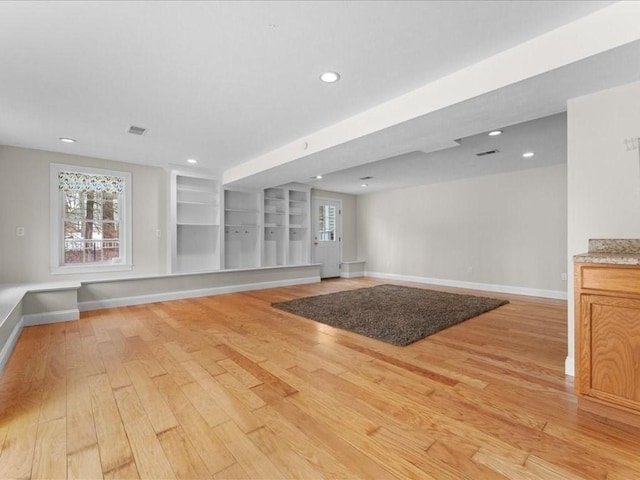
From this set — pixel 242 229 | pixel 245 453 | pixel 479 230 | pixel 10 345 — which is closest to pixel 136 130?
pixel 10 345

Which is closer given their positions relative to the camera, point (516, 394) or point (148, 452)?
point (148, 452)

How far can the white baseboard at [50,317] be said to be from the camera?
3488mm

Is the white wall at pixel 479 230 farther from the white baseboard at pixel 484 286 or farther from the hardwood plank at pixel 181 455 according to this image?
the hardwood plank at pixel 181 455

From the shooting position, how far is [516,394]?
194 centimetres

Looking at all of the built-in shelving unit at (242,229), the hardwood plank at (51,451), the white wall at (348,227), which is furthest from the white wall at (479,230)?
the hardwood plank at (51,451)

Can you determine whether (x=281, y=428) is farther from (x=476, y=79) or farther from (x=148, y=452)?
(x=476, y=79)

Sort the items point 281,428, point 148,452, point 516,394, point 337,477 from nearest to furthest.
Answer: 1. point 337,477
2. point 148,452
3. point 281,428
4. point 516,394

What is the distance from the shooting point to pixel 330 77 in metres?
2.36

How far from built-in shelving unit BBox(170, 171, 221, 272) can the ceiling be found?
1968 mm

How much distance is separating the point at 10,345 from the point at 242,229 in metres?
4.05

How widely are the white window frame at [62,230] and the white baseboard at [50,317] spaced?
3.47 feet

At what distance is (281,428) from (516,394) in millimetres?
1535

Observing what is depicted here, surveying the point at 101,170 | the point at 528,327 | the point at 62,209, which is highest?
the point at 101,170

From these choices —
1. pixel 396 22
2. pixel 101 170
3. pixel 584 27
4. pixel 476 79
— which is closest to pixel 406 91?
pixel 476 79
